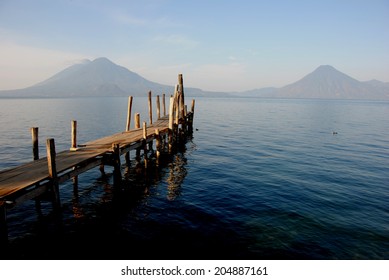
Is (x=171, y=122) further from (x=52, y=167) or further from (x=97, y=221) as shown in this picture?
(x=52, y=167)

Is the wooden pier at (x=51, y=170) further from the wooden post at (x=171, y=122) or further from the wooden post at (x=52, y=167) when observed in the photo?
the wooden post at (x=171, y=122)

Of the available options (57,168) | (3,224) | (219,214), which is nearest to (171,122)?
(219,214)

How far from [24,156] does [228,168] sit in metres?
17.5

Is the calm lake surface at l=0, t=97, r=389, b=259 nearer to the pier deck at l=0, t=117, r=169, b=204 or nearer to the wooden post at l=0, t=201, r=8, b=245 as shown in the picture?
the wooden post at l=0, t=201, r=8, b=245

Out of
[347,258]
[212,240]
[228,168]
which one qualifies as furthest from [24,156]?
[347,258]

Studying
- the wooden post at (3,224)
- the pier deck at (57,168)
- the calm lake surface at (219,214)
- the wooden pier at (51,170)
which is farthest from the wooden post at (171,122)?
the wooden post at (3,224)

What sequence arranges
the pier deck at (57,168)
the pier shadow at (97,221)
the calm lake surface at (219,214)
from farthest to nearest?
the calm lake surface at (219,214) → the pier shadow at (97,221) → the pier deck at (57,168)

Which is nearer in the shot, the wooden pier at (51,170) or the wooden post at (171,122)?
the wooden pier at (51,170)

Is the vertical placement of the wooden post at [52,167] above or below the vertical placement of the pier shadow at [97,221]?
above

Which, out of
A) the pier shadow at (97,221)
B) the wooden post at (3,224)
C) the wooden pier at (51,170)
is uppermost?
the wooden pier at (51,170)

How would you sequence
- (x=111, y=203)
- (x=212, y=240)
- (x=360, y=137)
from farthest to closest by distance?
(x=360, y=137) < (x=111, y=203) < (x=212, y=240)

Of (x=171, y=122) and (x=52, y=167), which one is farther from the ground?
(x=171, y=122)
